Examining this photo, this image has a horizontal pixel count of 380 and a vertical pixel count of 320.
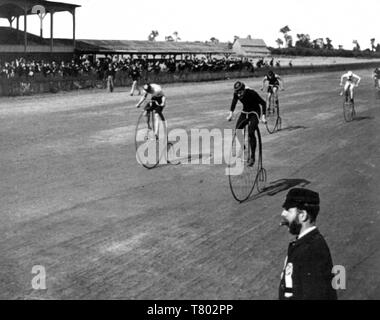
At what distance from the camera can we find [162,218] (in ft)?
30.6

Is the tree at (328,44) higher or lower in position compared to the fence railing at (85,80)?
higher

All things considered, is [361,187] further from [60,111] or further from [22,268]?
[60,111]

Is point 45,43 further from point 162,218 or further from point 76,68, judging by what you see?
point 162,218

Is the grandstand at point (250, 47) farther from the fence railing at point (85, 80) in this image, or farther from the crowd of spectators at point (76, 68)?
the crowd of spectators at point (76, 68)

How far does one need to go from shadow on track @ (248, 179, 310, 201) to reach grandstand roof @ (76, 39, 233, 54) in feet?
139

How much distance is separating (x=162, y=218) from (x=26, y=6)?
132 ft

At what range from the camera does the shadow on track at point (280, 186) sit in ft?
36.3

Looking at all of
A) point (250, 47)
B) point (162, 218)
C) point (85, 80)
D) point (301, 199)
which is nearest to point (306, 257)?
point (301, 199)

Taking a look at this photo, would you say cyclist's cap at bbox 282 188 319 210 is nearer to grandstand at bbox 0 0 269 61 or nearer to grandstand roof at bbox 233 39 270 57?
grandstand at bbox 0 0 269 61

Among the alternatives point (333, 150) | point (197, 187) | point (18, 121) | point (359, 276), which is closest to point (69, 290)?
point (359, 276)

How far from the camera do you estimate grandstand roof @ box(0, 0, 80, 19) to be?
44062 millimetres

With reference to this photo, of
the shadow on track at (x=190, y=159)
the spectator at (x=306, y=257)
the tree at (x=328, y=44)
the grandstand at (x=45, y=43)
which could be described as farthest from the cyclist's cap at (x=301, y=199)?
the tree at (x=328, y=44)

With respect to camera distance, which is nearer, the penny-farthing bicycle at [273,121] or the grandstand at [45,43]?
the penny-farthing bicycle at [273,121]

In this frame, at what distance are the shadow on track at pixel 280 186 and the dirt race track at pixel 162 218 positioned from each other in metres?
0.02
